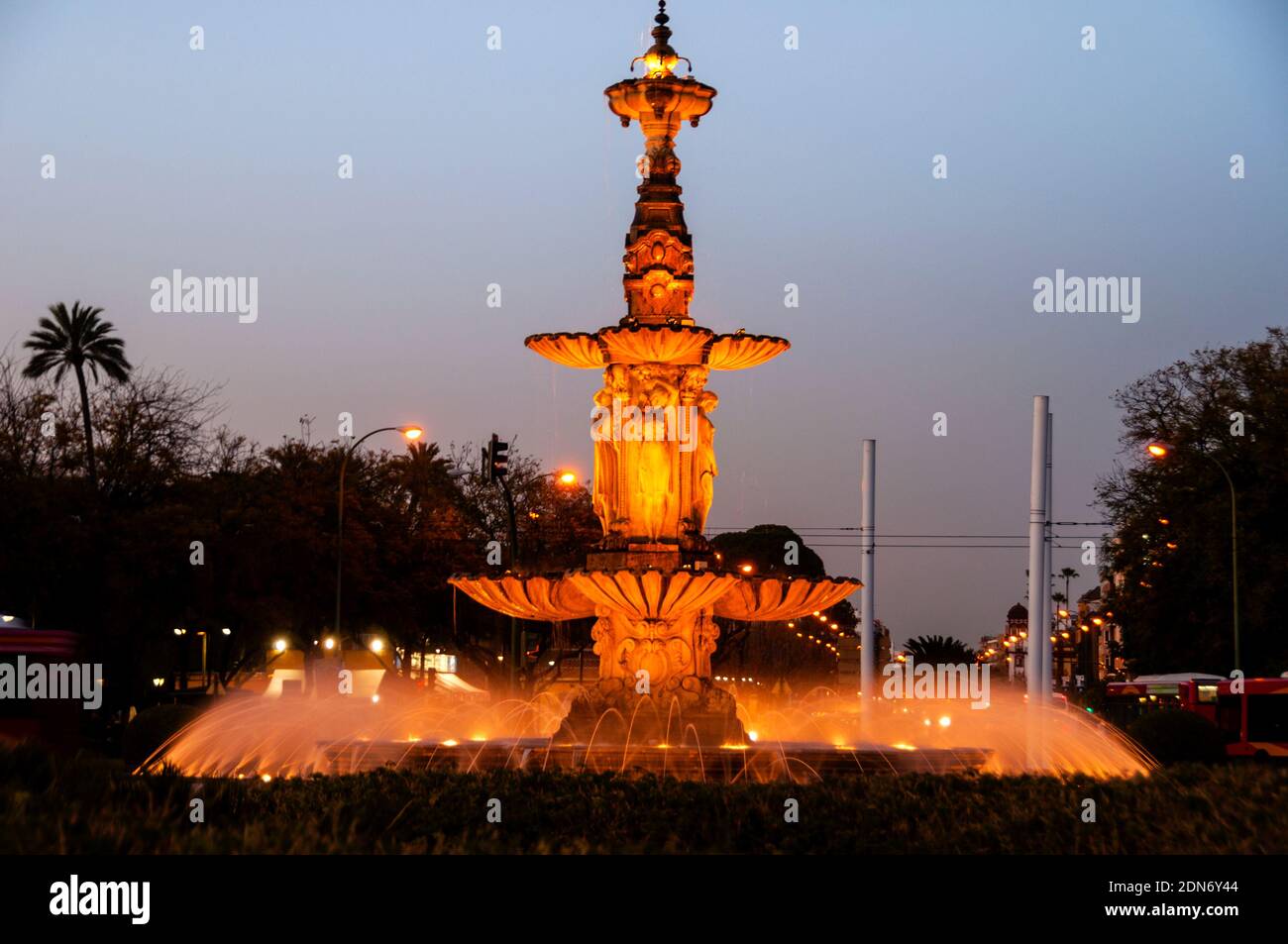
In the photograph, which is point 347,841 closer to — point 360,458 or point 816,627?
point 360,458

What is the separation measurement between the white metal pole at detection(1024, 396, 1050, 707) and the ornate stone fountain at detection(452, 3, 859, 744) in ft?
6.79

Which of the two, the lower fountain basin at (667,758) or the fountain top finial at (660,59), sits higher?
the fountain top finial at (660,59)

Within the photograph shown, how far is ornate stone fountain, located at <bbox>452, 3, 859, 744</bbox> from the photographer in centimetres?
1930

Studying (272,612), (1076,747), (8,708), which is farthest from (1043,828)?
(272,612)

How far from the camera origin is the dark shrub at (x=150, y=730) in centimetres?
2445

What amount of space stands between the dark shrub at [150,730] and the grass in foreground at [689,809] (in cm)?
1324

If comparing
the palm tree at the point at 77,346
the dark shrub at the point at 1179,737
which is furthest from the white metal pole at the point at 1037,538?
the palm tree at the point at 77,346

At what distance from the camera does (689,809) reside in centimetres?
1128

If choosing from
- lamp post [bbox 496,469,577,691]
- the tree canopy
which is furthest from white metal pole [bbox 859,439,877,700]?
the tree canopy

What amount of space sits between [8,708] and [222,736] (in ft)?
25.4

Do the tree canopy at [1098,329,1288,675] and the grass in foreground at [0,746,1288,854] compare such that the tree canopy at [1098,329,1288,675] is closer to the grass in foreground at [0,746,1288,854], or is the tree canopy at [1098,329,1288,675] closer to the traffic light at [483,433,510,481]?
the traffic light at [483,433,510,481]

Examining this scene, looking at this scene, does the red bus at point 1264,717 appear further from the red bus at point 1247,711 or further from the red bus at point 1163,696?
the red bus at point 1163,696

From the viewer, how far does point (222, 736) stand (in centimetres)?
1956
